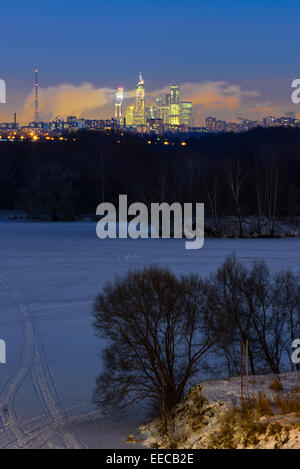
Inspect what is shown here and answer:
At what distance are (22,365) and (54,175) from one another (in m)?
A: 47.1

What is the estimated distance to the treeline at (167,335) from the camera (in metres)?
14.4

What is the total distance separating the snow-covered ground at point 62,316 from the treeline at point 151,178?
421 inches

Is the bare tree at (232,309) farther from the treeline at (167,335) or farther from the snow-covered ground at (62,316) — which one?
the snow-covered ground at (62,316)

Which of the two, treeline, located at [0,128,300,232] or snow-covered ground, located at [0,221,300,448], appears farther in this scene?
treeline, located at [0,128,300,232]

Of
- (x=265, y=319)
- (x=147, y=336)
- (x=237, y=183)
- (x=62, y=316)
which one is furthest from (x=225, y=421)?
(x=237, y=183)

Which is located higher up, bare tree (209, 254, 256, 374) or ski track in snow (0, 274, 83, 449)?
bare tree (209, 254, 256, 374)

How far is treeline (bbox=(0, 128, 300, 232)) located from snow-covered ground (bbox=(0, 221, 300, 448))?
10686 mm

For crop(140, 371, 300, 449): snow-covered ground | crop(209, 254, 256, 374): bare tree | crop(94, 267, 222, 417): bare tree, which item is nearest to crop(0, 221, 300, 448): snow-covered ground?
crop(94, 267, 222, 417): bare tree

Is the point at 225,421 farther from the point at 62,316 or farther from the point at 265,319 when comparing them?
the point at 62,316

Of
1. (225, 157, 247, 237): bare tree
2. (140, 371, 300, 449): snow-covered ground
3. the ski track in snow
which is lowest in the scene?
the ski track in snow

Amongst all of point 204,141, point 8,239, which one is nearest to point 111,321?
point 8,239

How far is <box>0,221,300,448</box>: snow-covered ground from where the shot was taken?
13539mm

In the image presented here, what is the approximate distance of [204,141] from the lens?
10825cm

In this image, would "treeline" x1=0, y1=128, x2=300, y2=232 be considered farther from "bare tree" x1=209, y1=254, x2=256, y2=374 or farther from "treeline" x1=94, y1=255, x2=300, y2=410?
"treeline" x1=94, y1=255, x2=300, y2=410
